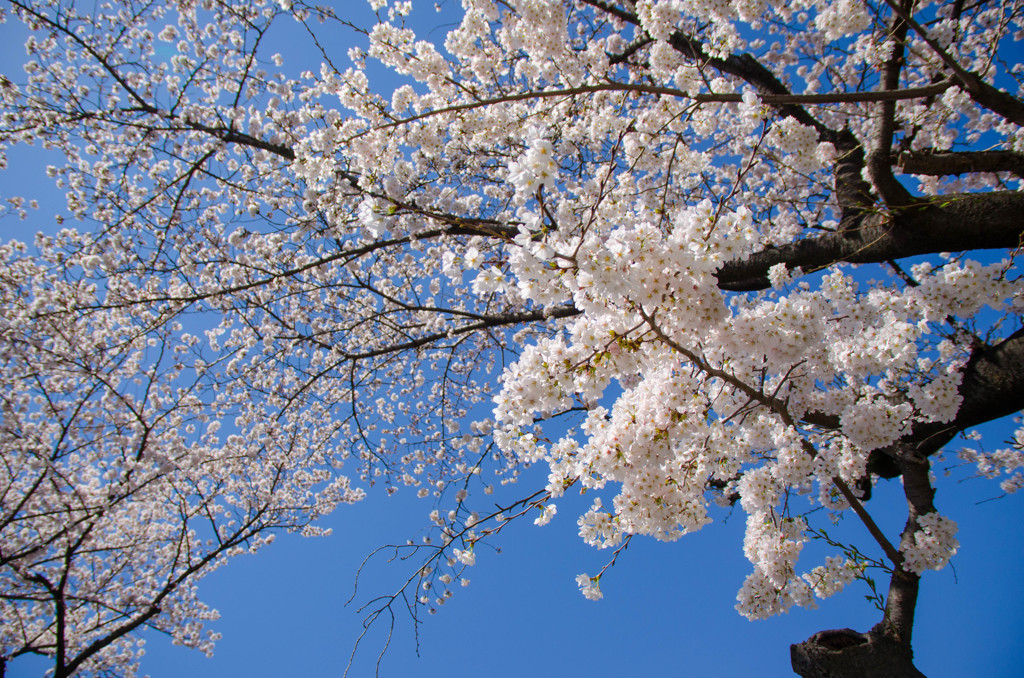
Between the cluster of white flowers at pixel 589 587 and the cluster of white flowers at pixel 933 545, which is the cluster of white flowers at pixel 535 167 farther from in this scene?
the cluster of white flowers at pixel 933 545

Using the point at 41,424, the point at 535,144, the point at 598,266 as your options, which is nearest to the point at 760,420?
the point at 598,266

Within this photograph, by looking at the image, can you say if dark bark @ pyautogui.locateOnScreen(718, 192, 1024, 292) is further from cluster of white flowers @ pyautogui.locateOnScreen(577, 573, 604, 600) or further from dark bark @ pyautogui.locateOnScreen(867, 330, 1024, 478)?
cluster of white flowers @ pyautogui.locateOnScreen(577, 573, 604, 600)

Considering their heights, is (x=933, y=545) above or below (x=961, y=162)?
below

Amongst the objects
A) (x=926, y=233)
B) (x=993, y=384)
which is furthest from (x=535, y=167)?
(x=993, y=384)

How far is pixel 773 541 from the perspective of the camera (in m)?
2.48

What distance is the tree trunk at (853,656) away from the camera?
2826 millimetres

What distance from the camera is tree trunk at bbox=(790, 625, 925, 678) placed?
2826 mm

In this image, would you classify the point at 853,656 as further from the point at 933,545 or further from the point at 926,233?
the point at 926,233

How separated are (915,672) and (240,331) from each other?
761cm

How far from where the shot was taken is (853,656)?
2.87 meters

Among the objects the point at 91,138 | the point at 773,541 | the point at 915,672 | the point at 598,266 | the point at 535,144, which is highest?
the point at 91,138

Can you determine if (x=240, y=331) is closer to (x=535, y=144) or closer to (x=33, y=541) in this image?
(x=33, y=541)

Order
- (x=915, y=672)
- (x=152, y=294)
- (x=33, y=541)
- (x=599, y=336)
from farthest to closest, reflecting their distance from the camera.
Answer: (x=33, y=541) < (x=152, y=294) < (x=915, y=672) < (x=599, y=336)

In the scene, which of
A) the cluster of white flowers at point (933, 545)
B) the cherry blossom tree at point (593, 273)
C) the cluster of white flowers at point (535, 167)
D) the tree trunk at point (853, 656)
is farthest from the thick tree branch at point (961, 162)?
the tree trunk at point (853, 656)
